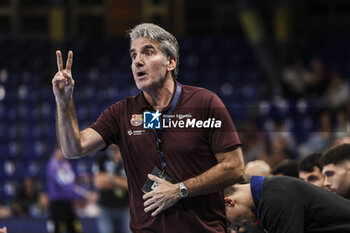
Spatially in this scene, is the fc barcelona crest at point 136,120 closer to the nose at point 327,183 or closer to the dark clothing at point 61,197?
the nose at point 327,183

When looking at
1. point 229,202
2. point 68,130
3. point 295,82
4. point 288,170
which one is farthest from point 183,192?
point 295,82

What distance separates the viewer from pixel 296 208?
11.2ft

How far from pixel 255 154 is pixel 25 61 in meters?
8.77

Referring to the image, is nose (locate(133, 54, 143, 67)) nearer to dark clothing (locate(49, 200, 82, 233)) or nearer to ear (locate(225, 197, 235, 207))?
ear (locate(225, 197, 235, 207))

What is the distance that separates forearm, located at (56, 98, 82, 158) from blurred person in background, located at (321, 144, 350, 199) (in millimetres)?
1759

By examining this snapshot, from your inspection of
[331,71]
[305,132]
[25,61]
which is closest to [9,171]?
[25,61]

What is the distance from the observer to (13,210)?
11281 millimetres

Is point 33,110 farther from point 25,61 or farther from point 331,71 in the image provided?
point 331,71

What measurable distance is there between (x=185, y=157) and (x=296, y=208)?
2.20 feet

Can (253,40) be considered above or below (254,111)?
above

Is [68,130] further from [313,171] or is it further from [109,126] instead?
[313,171]

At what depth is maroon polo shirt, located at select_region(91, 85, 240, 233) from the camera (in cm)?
334

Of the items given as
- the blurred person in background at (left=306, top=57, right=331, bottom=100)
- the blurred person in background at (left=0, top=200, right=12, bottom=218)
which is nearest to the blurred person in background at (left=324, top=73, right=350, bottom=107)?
the blurred person in background at (left=306, top=57, right=331, bottom=100)

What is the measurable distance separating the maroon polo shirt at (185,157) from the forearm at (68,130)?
21 centimetres
